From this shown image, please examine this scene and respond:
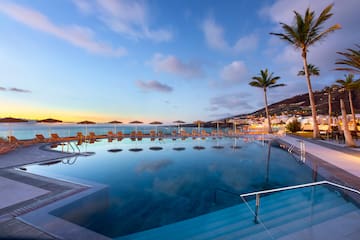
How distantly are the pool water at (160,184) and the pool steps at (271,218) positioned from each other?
0.84 ft

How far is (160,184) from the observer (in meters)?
4.56

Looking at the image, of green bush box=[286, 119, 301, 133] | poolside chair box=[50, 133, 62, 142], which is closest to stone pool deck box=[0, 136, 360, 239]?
poolside chair box=[50, 133, 62, 142]

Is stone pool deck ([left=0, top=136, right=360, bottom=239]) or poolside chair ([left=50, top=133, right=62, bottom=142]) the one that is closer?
stone pool deck ([left=0, top=136, right=360, bottom=239])

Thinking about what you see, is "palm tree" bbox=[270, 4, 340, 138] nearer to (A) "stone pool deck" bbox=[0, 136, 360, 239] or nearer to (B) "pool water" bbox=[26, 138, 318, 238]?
(B) "pool water" bbox=[26, 138, 318, 238]

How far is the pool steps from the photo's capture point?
7.37 ft

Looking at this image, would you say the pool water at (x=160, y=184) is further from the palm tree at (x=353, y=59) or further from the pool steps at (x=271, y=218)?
the palm tree at (x=353, y=59)

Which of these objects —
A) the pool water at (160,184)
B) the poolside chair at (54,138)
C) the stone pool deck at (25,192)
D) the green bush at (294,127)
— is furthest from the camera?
the green bush at (294,127)

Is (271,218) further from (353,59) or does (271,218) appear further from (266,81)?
(266,81)

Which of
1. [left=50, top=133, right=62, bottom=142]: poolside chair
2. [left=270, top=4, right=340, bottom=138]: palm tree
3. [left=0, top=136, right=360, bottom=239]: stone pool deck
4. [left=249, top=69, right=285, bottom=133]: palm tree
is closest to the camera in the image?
[left=0, top=136, right=360, bottom=239]: stone pool deck

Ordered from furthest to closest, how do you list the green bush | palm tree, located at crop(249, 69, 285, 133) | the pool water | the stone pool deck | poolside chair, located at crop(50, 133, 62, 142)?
palm tree, located at crop(249, 69, 285, 133), the green bush, poolside chair, located at crop(50, 133, 62, 142), the pool water, the stone pool deck

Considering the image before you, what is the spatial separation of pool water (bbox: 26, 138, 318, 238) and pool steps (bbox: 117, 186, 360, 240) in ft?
0.84

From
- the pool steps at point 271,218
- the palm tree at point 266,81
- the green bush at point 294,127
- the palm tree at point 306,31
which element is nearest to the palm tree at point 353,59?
the palm tree at point 306,31

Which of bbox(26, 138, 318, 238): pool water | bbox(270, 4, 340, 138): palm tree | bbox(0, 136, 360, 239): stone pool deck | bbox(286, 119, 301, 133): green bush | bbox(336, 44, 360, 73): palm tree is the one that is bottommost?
bbox(26, 138, 318, 238): pool water

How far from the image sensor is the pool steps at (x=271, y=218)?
225 centimetres
